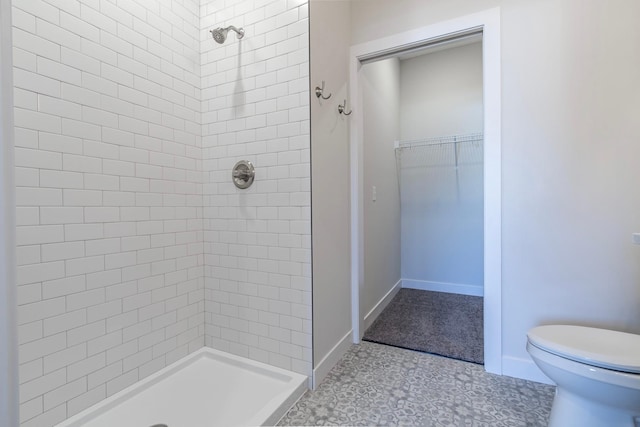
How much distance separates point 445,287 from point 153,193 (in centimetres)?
305

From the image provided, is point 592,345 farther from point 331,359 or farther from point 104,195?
point 104,195

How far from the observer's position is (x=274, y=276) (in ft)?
5.41

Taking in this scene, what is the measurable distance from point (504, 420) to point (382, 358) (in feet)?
2.36

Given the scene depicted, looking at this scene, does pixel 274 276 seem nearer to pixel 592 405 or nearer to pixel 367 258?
pixel 367 258

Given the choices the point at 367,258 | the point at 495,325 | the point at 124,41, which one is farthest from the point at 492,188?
the point at 124,41

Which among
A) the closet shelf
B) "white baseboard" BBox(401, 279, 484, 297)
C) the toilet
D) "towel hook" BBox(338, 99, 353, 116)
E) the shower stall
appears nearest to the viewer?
the toilet

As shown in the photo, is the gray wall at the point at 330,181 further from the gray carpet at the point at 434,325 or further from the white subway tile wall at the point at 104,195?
the white subway tile wall at the point at 104,195

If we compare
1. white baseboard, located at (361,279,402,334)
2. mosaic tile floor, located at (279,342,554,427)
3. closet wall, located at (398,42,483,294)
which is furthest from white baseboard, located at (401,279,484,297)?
mosaic tile floor, located at (279,342,554,427)

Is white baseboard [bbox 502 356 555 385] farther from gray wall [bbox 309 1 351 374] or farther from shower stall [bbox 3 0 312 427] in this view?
shower stall [bbox 3 0 312 427]

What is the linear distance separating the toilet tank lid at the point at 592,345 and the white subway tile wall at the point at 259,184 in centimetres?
111

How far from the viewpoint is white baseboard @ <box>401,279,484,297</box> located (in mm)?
3111

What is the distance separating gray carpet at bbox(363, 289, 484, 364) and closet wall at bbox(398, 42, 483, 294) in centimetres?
33

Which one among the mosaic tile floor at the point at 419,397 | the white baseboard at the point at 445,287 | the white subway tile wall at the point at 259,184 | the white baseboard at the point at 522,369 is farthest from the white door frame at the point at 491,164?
the white baseboard at the point at 445,287

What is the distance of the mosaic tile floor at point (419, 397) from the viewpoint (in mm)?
1329
